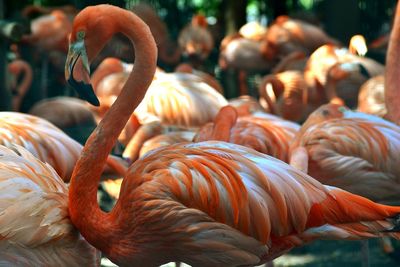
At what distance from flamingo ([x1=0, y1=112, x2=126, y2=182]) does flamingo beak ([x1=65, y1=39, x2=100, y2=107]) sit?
30.3 inches

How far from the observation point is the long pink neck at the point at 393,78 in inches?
194

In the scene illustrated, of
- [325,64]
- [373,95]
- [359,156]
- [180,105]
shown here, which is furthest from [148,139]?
[325,64]

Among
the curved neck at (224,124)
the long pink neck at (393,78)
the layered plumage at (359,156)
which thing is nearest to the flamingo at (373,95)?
the long pink neck at (393,78)

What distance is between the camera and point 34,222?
3178mm

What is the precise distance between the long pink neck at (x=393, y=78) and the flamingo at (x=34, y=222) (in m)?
2.09

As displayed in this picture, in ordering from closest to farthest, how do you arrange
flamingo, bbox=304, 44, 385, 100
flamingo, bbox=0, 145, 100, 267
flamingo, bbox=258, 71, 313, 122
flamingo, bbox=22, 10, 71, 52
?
flamingo, bbox=0, 145, 100, 267 < flamingo, bbox=258, 71, 313, 122 < flamingo, bbox=304, 44, 385, 100 < flamingo, bbox=22, 10, 71, 52

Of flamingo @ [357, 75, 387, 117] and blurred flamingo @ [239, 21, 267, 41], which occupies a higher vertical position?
flamingo @ [357, 75, 387, 117]

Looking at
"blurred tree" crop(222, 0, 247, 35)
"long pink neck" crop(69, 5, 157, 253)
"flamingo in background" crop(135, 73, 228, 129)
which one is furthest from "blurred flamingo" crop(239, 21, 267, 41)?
"long pink neck" crop(69, 5, 157, 253)

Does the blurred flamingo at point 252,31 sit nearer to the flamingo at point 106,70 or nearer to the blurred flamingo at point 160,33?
the blurred flamingo at point 160,33

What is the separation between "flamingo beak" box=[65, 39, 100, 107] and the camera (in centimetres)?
334

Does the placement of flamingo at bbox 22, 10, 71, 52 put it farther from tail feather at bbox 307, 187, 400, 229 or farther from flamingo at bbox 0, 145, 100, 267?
tail feather at bbox 307, 187, 400, 229

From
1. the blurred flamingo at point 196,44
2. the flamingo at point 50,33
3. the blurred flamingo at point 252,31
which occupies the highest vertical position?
the flamingo at point 50,33

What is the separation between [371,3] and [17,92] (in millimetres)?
5487

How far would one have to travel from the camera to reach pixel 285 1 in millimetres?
14055
